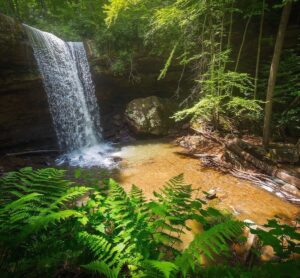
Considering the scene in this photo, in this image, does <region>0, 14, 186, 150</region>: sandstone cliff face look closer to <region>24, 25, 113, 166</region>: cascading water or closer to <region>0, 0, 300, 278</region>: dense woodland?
<region>24, 25, 113, 166</region>: cascading water

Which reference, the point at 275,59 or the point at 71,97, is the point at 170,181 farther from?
the point at 71,97

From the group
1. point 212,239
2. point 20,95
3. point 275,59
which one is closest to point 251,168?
point 275,59

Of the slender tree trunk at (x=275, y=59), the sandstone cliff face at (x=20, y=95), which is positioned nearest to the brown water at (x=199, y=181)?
the slender tree trunk at (x=275, y=59)

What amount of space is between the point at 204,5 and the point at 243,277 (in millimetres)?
7772

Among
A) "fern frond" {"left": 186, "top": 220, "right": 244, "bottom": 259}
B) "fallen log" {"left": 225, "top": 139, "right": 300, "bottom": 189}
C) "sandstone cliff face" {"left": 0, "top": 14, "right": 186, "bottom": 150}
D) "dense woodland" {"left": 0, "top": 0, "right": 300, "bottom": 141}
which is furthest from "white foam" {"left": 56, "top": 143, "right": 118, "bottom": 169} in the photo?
"fern frond" {"left": 186, "top": 220, "right": 244, "bottom": 259}

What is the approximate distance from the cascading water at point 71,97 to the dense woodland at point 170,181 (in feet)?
5.11

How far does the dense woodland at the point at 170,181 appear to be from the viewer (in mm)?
1754

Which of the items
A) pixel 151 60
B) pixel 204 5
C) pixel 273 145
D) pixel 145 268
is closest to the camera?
pixel 145 268

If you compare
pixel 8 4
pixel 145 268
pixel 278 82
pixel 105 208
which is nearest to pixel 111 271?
pixel 145 268

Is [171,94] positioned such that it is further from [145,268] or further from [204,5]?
[145,268]

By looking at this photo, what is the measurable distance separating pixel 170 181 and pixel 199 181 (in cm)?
394

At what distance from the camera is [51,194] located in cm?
238

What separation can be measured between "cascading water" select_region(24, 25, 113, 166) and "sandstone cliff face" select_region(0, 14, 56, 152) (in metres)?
0.38

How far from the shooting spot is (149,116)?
11.1 m
